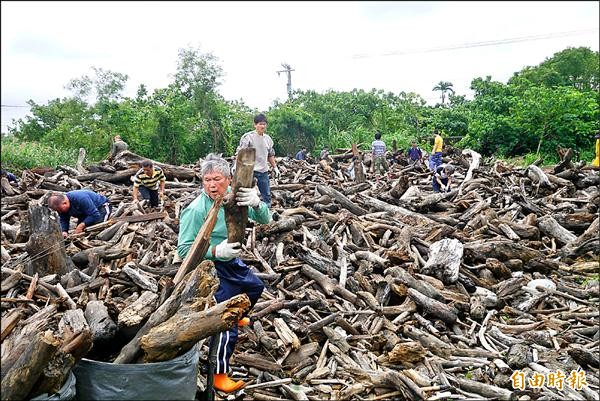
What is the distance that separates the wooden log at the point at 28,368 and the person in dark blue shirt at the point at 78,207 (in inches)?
168

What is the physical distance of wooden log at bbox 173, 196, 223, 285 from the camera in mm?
3287

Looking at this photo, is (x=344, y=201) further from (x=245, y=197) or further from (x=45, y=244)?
(x=245, y=197)

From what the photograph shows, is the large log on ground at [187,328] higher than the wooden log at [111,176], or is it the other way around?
the large log on ground at [187,328]

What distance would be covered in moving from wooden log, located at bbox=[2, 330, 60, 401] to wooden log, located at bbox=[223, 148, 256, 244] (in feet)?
4.21

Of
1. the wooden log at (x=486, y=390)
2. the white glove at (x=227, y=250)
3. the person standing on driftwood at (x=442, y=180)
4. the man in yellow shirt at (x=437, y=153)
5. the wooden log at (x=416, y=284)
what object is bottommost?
the wooden log at (x=486, y=390)

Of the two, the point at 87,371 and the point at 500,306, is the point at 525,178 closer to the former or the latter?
the point at 500,306

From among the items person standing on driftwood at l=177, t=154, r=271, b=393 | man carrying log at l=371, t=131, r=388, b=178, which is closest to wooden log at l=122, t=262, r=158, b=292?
person standing on driftwood at l=177, t=154, r=271, b=393

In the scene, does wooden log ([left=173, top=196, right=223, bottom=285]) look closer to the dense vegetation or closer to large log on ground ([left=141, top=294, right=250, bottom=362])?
large log on ground ([left=141, top=294, right=250, bottom=362])

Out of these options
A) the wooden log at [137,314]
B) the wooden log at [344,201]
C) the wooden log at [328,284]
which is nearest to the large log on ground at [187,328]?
the wooden log at [137,314]

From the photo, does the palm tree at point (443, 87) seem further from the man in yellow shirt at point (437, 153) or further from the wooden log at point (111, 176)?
the wooden log at point (111, 176)

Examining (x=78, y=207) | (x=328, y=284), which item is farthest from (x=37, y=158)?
(x=328, y=284)

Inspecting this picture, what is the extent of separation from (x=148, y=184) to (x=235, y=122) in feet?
45.9

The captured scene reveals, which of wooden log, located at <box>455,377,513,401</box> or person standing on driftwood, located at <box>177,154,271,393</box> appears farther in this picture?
wooden log, located at <box>455,377,513,401</box>

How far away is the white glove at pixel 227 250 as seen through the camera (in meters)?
3.31
